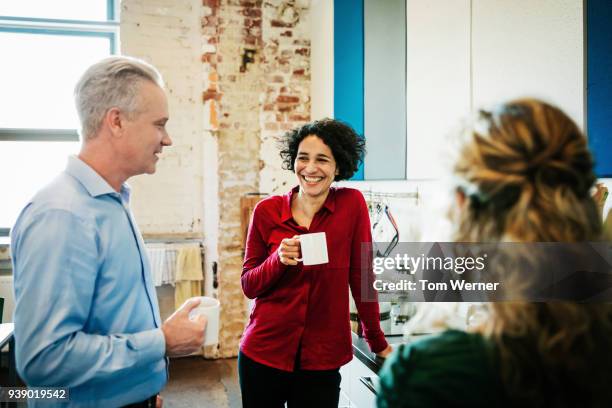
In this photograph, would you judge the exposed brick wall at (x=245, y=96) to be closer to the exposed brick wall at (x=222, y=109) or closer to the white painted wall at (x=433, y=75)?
the exposed brick wall at (x=222, y=109)

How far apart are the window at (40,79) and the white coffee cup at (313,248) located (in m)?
2.98

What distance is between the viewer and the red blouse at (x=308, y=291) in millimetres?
1677

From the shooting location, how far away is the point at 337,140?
1.87 meters

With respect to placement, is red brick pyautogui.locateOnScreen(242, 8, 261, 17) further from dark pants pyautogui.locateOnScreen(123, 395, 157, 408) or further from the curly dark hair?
dark pants pyautogui.locateOnScreen(123, 395, 157, 408)

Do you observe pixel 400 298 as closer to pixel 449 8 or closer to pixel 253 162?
pixel 449 8

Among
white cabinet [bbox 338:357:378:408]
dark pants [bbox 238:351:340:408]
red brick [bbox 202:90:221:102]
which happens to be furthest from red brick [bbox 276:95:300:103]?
dark pants [bbox 238:351:340:408]

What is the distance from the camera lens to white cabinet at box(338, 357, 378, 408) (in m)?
1.86

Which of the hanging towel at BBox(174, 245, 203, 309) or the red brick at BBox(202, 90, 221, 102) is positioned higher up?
the red brick at BBox(202, 90, 221, 102)

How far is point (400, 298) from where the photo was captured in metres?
2.27

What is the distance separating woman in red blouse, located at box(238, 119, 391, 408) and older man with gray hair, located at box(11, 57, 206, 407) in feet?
1.40

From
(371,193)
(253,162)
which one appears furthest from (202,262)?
(371,193)

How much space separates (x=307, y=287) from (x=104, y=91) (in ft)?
2.95

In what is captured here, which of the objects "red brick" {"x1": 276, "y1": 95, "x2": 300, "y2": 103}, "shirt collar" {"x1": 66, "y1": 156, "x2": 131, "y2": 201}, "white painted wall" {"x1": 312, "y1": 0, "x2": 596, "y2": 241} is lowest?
"shirt collar" {"x1": 66, "y1": 156, "x2": 131, "y2": 201}

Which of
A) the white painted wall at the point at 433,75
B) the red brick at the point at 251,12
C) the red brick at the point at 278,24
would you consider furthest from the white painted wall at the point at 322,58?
the white painted wall at the point at 433,75
